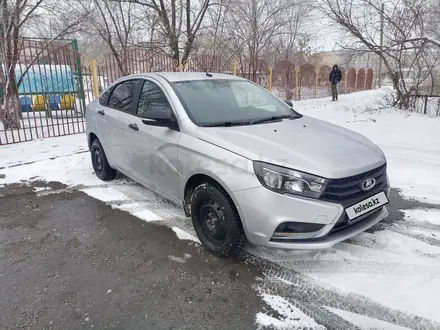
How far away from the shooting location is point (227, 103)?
3.46m

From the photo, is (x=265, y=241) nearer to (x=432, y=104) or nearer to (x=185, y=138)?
(x=185, y=138)

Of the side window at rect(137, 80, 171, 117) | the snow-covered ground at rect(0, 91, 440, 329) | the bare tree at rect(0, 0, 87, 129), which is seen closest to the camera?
the snow-covered ground at rect(0, 91, 440, 329)

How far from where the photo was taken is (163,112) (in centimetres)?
307

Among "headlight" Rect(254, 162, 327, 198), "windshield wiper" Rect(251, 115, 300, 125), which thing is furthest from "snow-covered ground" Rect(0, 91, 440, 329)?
"windshield wiper" Rect(251, 115, 300, 125)

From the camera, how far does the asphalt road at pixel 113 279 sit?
7.29 feet

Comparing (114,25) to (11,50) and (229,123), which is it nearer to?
(11,50)

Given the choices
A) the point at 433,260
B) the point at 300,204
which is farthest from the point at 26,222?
the point at 433,260

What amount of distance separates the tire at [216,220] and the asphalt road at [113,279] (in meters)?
0.14

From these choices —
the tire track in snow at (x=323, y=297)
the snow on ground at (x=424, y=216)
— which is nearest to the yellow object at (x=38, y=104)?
the tire track in snow at (x=323, y=297)

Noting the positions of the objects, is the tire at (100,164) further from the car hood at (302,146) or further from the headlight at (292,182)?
the headlight at (292,182)

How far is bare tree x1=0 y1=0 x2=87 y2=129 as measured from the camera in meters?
7.55

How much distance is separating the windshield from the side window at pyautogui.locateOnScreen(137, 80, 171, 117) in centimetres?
16

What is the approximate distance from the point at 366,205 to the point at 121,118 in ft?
9.52

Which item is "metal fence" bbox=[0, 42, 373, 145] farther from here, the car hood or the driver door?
the car hood
